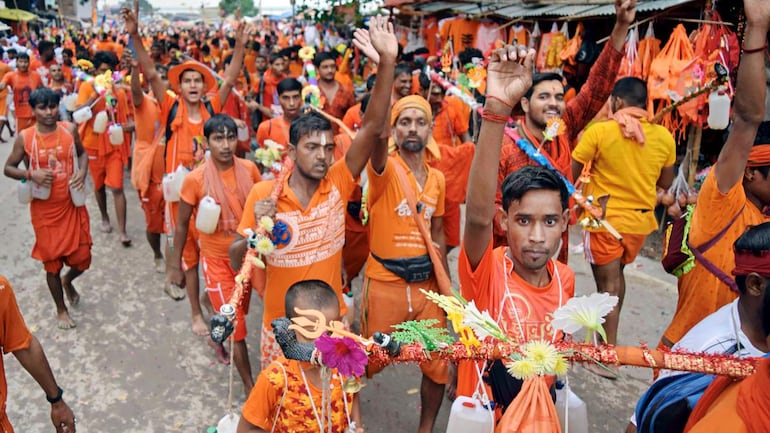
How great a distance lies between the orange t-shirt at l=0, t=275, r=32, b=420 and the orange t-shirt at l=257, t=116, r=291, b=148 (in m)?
3.06

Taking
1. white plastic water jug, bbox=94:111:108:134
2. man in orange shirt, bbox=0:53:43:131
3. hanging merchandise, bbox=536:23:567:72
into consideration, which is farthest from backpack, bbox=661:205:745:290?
man in orange shirt, bbox=0:53:43:131

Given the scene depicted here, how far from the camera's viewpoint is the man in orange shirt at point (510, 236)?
6.75 ft

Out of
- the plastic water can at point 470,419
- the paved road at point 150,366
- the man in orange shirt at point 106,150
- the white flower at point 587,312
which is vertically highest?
the white flower at point 587,312

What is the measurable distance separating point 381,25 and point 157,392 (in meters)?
3.09

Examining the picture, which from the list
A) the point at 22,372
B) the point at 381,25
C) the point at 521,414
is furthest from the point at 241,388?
the point at 521,414

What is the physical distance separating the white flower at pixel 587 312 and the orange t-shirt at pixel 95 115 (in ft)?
22.7

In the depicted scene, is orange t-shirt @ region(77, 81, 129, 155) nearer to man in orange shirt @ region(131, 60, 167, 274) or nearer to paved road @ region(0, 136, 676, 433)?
man in orange shirt @ region(131, 60, 167, 274)

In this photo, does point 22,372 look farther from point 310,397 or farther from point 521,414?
point 521,414

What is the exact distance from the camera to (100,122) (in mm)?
7086

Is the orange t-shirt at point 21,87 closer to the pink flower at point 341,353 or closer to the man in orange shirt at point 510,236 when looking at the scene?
the man in orange shirt at point 510,236

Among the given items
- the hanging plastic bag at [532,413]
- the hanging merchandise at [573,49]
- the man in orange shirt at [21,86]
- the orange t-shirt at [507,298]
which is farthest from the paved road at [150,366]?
the man in orange shirt at [21,86]

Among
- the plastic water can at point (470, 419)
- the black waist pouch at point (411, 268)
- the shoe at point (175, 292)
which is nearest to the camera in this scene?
the plastic water can at point (470, 419)

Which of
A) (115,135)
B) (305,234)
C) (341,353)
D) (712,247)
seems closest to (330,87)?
(115,135)

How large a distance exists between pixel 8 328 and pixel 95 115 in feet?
18.6
